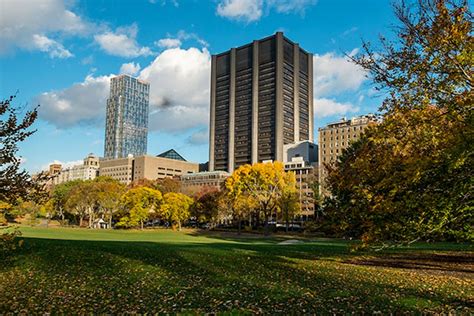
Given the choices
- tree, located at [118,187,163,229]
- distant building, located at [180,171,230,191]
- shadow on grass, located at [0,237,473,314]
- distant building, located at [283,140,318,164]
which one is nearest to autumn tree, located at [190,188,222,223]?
tree, located at [118,187,163,229]

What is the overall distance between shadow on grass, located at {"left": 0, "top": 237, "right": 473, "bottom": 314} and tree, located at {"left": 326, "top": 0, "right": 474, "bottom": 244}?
311 centimetres

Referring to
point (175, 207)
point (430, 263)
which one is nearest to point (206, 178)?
point (175, 207)

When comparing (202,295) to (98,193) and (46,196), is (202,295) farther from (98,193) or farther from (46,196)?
(98,193)

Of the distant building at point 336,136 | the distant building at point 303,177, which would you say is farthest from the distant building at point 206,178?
the distant building at point 336,136

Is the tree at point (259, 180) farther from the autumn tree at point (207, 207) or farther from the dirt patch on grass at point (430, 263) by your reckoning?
the dirt patch on grass at point (430, 263)

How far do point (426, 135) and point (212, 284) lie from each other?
8555 millimetres

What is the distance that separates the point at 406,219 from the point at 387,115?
15.3ft

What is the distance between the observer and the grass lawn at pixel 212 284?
391 inches

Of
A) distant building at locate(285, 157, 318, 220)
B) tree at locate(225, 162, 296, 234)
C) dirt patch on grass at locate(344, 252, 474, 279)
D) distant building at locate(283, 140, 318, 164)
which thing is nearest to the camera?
dirt patch on grass at locate(344, 252, 474, 279)

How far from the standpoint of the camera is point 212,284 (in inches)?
512

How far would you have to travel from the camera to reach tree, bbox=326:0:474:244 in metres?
12.5

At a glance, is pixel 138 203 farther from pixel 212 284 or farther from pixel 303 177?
pixel 303 177

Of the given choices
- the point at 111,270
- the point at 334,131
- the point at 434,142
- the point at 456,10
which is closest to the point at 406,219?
the point at 434,142

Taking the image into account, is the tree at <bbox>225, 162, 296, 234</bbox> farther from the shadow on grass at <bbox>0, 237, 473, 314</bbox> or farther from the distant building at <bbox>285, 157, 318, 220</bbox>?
the distant building at <bbox>285, 157, 318, 220</bbox>
